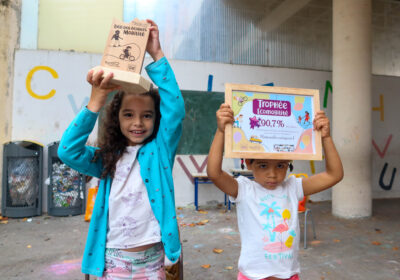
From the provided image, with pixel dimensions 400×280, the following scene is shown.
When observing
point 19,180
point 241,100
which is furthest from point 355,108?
point 19,180

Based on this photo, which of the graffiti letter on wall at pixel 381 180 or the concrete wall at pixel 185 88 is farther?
the graffiti letter on wall at pixel 381 180

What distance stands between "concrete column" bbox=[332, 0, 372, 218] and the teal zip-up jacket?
5.09 metres

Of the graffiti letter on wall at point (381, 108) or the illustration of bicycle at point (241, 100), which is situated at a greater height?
the graffiti letter on wall at point (381, 108)

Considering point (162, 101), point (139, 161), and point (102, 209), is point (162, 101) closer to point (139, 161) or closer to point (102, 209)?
point (139, 161)

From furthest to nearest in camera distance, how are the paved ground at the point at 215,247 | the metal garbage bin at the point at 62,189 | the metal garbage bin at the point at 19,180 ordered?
the metal garbage bin at the point at 62,189, the metal garbage bin at the point at 19,180, the paved ground at the point at 215,247

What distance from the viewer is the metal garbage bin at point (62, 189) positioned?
18.3ft

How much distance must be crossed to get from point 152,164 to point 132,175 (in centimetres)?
12

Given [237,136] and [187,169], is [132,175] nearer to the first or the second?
[237,136]

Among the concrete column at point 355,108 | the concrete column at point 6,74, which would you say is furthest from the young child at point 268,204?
the concrete column at point 6,74

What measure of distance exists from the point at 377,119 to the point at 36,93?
831cm

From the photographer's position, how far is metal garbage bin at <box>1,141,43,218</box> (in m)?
5.44

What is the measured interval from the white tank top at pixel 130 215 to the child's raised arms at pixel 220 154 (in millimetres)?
373

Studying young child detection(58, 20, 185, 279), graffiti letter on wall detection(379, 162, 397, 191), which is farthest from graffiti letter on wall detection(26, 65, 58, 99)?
graffiti letter on wall detection(379, 162, 397, 191)

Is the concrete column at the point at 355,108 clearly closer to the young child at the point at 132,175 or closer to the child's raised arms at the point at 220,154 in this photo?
the child's raised arms at the point at 220,154
